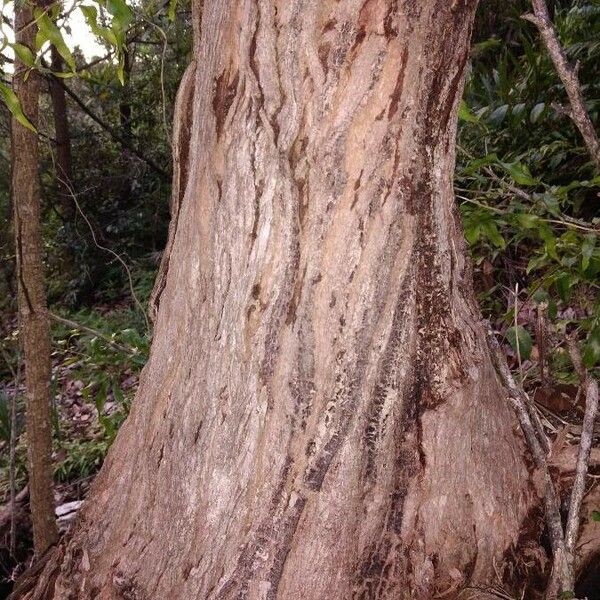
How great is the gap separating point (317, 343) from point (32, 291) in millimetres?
1014

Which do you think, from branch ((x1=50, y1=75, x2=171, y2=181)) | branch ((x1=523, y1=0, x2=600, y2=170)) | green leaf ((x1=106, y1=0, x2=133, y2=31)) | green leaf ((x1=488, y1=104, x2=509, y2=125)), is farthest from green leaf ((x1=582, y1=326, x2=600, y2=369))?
branch ((x1=50, y1=75, x2=171, y2=181))

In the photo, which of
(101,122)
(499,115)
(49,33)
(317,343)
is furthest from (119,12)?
(101,122)

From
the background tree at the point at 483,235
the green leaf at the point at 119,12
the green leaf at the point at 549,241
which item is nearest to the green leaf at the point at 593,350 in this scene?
the background tree at the point at 483,235

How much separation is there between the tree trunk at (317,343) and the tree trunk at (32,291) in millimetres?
517

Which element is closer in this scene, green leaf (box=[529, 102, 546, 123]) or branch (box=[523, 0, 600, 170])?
branch (box=[523, 0, 600, 170])

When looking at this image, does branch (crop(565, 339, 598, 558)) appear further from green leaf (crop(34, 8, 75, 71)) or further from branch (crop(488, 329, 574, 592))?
green leaf (crop(34, 8, 75, 71))

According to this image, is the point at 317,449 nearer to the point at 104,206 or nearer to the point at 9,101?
the point at 9,101

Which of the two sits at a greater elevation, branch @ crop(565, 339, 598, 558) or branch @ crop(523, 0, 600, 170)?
branch @ crop(523, 0, 600, 170)

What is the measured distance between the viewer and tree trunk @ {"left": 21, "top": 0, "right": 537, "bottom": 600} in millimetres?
1057

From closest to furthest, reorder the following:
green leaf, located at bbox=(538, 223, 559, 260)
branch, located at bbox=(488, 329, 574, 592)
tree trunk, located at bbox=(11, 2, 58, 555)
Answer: branch, located at bbox=(488, 329, 574, 592), tree trunk, located at bbox=(11, 2, 58, 555), green leaf, located at bbox=(538, 223, 559, 260)

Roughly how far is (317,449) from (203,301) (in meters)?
0.39

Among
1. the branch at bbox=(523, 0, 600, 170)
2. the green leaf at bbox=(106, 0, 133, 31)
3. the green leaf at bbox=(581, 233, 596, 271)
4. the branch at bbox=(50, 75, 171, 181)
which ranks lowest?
the green leaf at bbox=(581, 233, 596, 271)

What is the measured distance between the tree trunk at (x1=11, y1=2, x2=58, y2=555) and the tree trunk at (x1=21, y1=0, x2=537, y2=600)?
0.52 meters

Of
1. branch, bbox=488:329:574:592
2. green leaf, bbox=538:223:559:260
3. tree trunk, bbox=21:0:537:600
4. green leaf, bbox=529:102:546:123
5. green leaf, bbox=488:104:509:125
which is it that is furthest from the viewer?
green leaf, bbox=488:104:509:125
